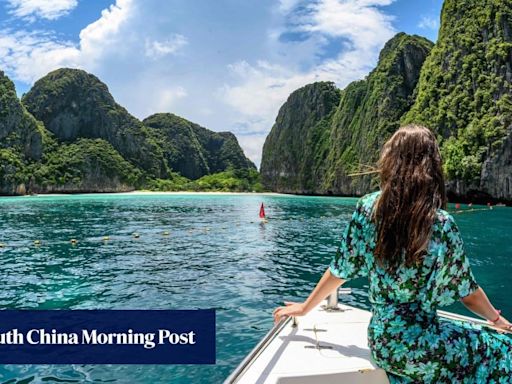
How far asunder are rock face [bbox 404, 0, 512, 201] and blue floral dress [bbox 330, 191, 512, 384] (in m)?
71.9

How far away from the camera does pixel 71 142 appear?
16512cm

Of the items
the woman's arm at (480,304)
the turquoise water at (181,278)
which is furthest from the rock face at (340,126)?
the woman's arm at (480,304)

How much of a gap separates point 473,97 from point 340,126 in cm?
6392

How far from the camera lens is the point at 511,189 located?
6500 cm

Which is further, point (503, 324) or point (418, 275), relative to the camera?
point (503, 324)

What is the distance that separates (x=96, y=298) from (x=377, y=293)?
10427 mm

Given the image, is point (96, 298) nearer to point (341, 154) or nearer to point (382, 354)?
point (382, 354)

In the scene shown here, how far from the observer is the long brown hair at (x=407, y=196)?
2330mm

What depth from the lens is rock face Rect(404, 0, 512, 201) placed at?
223 ft

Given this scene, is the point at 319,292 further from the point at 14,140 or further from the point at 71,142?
the point at 71,142

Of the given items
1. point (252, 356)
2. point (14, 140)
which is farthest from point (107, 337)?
point (14, 140)

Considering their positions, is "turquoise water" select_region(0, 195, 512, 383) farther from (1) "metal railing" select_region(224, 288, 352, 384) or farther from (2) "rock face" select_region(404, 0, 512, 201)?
(2) "rock face" select_region(404, 0, 512, 201)

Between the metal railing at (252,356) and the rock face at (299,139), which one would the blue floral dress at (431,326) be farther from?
the rock face at (299,139)

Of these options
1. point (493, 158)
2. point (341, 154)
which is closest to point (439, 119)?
point (493, 158)
